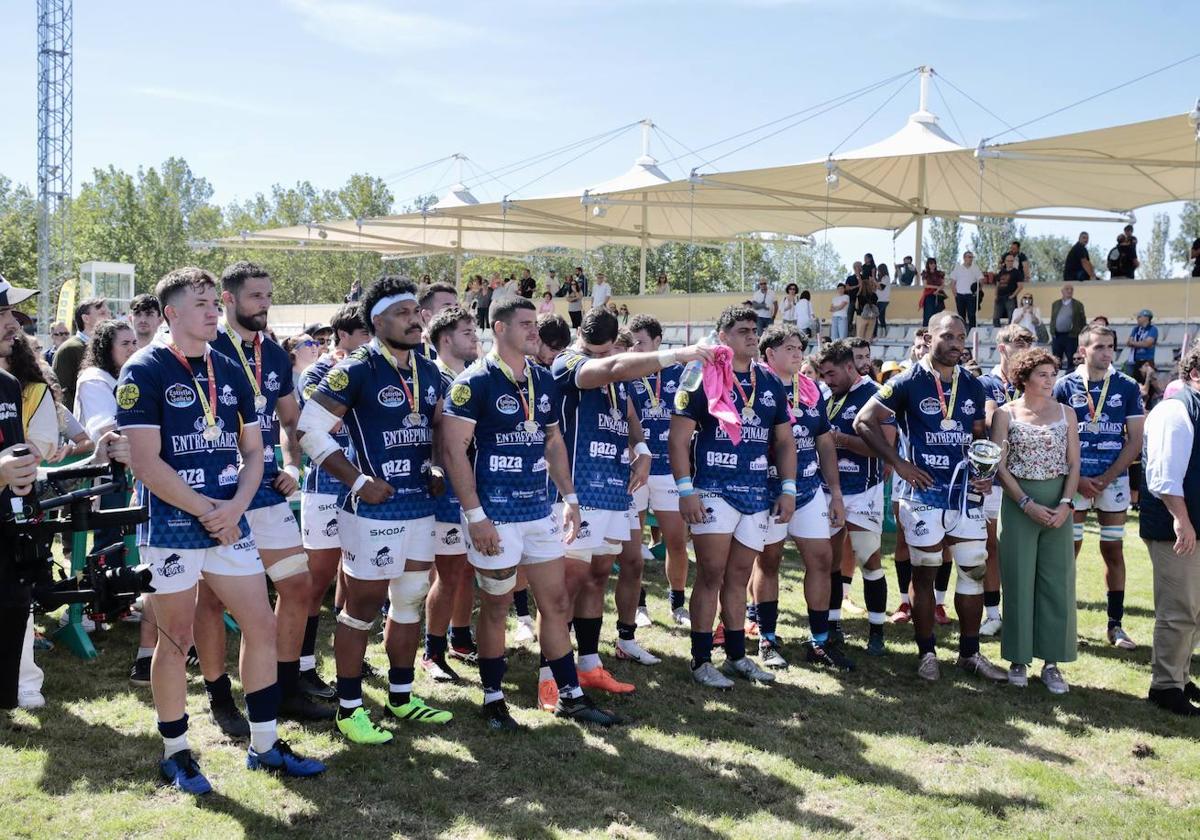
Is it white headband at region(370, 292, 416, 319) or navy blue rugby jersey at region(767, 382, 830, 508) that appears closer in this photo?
white headband at region(370, 292, 416, 319)

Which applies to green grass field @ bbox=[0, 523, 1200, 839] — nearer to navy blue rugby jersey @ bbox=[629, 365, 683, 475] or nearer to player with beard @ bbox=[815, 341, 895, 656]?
player with beard @ bbox=[815, 341, 895, 656]

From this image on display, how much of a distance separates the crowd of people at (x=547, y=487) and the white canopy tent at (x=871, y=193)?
31.1ft

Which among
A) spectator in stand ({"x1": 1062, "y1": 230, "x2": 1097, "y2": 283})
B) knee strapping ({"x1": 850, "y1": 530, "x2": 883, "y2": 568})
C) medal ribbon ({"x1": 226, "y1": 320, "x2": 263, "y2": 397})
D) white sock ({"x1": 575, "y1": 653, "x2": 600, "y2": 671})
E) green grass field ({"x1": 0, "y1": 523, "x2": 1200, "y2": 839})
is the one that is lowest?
green grass field ({"x1": 0, "y1": 523, "x2": 1200, "y2": 839})

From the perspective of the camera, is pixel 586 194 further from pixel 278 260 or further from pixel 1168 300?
pixel 278 260

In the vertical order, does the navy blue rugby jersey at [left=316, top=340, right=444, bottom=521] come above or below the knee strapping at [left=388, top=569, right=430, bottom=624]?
above

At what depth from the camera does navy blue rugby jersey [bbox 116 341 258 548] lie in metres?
4.10

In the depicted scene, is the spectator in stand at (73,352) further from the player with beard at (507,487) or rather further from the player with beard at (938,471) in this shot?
the player with beard at (938,471)

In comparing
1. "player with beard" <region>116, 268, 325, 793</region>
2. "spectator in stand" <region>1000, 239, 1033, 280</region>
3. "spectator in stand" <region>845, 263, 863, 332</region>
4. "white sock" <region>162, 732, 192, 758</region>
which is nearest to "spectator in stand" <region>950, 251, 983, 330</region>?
"spectator in stand" <region>1000, 239, 1033, 280</region>

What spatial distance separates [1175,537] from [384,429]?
466 centimetres

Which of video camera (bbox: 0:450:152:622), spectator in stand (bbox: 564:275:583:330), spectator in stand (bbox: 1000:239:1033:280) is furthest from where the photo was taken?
spectator in stand (bbox: 564:275:583:330)

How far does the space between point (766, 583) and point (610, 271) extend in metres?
58.8

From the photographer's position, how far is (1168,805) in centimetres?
455

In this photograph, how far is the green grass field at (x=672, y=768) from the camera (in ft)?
13.7

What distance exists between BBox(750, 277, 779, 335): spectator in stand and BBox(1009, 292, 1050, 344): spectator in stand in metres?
4.39
